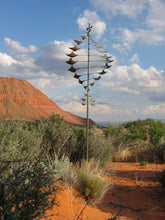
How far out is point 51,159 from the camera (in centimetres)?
653

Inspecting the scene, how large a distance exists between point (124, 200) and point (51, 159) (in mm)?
2687

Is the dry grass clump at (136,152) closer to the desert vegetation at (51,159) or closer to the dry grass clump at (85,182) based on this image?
the desert vegetation at (51,159)

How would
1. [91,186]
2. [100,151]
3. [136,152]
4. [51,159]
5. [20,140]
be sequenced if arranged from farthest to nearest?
[136,152], [100,151], [51,159], [20,140], [91,186]

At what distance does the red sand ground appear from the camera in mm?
3852

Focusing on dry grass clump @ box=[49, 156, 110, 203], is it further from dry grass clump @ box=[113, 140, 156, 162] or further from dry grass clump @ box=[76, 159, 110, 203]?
dry grass clump @ box=[113, 140, 156, 162]

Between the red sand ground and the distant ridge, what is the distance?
63.7 metres

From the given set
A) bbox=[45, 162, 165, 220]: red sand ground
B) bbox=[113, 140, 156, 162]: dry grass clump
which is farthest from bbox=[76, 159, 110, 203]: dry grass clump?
bbox=[113, 140, 156, 162]: dry grass clump

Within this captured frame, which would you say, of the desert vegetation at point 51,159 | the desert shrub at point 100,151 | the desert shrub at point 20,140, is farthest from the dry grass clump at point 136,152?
the desert shrub at point 20,140

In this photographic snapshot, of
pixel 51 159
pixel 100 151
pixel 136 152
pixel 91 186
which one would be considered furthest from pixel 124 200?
pixel 136 152

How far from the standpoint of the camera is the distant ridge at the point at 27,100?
233 ft

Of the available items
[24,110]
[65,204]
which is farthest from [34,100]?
[65,204]

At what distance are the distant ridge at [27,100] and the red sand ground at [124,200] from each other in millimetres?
63664

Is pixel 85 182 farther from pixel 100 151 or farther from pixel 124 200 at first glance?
pixel 100 151

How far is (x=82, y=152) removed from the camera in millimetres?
7895
